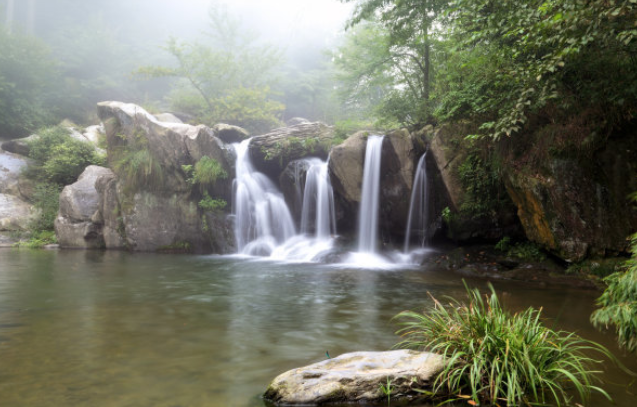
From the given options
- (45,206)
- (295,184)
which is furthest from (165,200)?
(45,206)

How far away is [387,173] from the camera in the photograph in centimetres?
1279

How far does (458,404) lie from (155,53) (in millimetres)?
41616

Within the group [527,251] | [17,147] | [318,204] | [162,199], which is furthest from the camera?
[17,147]

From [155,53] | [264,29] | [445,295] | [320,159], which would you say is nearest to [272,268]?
[445,295]

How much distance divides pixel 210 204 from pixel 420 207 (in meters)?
8.92

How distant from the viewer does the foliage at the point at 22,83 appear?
2322 centimetres

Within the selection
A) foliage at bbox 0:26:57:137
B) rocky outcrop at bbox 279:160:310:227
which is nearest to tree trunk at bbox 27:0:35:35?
foliage at bbox 0:26:57:137

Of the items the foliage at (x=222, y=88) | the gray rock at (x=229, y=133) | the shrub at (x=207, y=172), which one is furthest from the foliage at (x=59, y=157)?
the shrub at (x=207, y=172)

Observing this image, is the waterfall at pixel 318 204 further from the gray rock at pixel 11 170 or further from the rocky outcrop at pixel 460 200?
the gray rock at pixel 11 170

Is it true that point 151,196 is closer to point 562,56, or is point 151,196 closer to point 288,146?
point 288,146

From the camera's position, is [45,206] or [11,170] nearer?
[45,206]

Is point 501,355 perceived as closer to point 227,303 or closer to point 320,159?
point 227,303

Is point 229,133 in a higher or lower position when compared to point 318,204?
higher

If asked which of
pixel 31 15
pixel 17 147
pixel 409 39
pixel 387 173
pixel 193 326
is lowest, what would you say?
pixel 193 326
